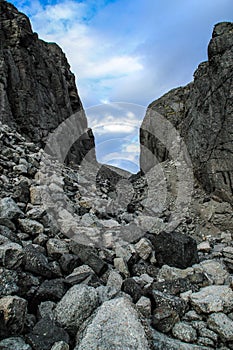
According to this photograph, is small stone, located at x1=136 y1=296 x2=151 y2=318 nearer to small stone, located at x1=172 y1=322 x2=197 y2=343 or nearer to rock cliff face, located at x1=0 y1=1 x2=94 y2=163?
small stone, located at x1=172 y1=322 x2=197 y2=343

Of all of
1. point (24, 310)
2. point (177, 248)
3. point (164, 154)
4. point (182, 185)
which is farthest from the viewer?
point (164, 154)

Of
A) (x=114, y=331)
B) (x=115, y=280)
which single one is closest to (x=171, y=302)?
(x=115, y=280)

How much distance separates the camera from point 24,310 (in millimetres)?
3041

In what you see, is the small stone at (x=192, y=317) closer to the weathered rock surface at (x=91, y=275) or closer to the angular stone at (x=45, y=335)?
the weathered rock surface at (x=91, y=275)

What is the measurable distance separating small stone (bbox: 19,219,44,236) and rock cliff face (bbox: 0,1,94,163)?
11756 millimetres

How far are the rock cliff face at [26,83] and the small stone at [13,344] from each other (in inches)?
572

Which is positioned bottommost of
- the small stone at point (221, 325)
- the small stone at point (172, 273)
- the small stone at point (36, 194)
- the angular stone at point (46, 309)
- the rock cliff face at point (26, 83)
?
the small stone at point (221, 325)

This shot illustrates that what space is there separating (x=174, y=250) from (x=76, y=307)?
3023 mm

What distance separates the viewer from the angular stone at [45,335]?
270 centimetres

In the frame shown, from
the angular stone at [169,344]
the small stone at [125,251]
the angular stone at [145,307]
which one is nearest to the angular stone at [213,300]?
the angular stone at [169,344]

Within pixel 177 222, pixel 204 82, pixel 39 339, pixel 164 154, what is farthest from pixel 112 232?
pixel 164 154

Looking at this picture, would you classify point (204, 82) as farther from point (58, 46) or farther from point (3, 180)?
point (58, 46)

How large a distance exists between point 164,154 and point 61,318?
1798 centimetres

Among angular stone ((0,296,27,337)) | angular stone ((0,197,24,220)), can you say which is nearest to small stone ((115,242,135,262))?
angular stone ((0,197,24,220))
